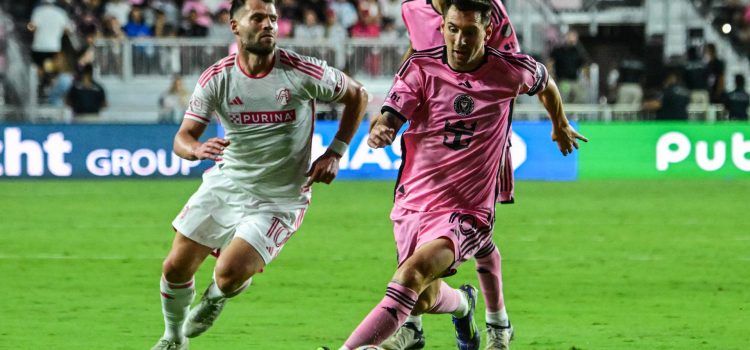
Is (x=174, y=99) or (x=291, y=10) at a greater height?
(x=291, y=10)

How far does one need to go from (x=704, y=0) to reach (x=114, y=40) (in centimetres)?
1132

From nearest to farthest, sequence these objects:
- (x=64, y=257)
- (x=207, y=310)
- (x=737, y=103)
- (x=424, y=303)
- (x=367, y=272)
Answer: (x=424, y=303) < (x=207, y=310) < (x=367, y=272) < (x=64, y=257) < (x=737, y=103)

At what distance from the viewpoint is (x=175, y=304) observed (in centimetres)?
716

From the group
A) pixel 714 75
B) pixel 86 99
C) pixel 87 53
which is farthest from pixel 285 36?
pixel 714 75

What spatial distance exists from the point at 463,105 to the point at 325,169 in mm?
931

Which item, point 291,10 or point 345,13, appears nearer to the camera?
point 291,10

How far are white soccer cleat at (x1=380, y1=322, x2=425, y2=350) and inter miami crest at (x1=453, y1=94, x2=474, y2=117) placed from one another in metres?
1.21

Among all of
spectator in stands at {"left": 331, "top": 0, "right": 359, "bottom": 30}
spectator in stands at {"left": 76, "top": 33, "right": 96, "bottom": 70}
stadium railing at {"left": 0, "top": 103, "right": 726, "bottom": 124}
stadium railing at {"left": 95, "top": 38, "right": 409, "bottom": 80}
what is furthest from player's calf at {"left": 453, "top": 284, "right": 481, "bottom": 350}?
spectator in stands at {"left": 331, "top": 0, "right": 359, "bottom": 30}

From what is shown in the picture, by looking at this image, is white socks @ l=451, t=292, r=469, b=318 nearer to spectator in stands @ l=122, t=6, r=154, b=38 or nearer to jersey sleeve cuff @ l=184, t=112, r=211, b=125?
jersey sleeve cuff @ l=184, t=112, r=211, b=125

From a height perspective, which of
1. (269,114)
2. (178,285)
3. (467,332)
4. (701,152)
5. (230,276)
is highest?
(269,114)

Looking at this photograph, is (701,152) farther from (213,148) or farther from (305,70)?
(213,148)

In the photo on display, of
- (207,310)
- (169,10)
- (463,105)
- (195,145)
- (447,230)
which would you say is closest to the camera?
(447,230)

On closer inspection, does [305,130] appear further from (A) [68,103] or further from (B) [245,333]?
(A) [68,103]

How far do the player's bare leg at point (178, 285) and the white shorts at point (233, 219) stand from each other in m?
0.06
